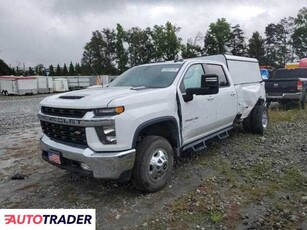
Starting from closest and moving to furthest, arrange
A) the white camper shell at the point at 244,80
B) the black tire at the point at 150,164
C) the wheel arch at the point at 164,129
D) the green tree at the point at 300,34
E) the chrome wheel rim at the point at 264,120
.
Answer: the black tire at the point at 150,164 < the wheel arch at the point at 164,129 < the white camper shell at the point at 244,80 < the chrome wheel rim at the point at 264,120 < the green tree at the point at 300,34

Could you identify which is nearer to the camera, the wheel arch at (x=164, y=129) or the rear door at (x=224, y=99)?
the wheel arch at (x=164, y=129)

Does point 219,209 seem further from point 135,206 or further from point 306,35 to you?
point 306,35

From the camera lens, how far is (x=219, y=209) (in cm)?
380

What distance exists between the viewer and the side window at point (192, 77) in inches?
192

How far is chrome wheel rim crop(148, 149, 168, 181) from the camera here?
417cm

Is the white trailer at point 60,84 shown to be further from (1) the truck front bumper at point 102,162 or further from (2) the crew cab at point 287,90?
(1) the truck front bumper at point 102,162

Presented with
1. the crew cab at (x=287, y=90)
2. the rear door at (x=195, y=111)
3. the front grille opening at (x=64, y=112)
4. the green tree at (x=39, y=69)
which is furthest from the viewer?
the green tree at (x=39, y=69)

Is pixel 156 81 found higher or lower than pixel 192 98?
higher

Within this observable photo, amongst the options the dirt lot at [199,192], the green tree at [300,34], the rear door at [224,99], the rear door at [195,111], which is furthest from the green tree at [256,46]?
the rear door at [195,111]

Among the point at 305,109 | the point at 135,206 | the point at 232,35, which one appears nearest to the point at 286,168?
the point at 135,206

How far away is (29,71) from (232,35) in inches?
1943

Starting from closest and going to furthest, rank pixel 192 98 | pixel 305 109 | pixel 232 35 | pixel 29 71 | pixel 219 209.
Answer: pixel 219 209, pixel 192 98, pixel 305 109, pixel 232 35, pixel 29 71

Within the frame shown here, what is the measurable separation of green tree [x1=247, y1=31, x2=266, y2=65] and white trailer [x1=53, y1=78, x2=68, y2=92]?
127 ft

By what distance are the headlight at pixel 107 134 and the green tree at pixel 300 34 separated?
68.1 meters
